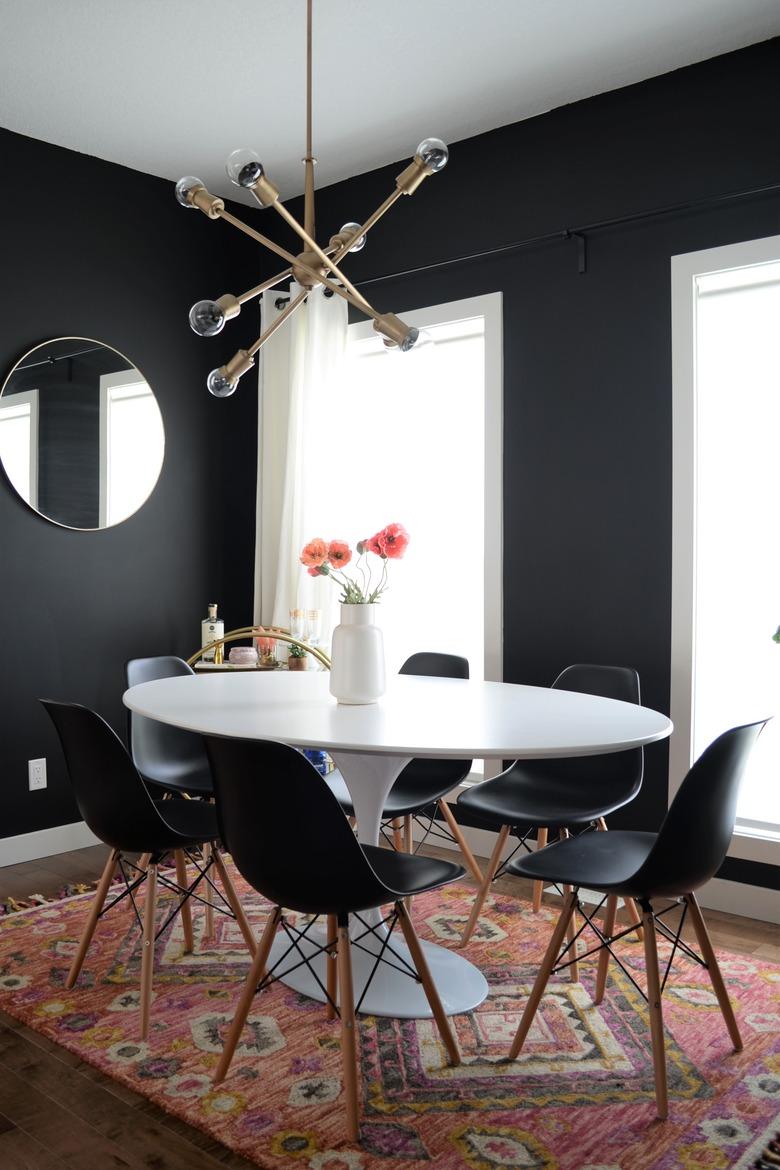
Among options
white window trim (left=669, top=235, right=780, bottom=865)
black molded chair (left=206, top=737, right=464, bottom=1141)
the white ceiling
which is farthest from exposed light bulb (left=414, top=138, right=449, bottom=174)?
black molded chair (left=206, top=737, right=464, bottom=1141)

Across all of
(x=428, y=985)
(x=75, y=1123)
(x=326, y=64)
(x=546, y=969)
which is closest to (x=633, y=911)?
(x=546, y=969)

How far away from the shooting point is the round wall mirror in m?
3.95

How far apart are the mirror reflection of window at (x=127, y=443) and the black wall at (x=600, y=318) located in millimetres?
→ 1421

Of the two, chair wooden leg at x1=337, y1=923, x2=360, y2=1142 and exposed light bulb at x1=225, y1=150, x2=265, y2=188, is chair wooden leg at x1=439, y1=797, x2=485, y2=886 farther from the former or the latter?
exposed light bulb at x1=225, y1=150, x2=265, y2=188

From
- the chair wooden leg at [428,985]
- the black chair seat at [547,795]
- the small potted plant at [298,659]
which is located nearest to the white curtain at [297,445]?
the small potted plant at [298,659]

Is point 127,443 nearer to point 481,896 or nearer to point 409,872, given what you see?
point 481,896

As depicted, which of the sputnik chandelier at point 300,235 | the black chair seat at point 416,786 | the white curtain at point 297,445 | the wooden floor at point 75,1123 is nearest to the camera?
the wooden floor at point 75,1123

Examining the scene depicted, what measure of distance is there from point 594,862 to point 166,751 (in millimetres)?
1584

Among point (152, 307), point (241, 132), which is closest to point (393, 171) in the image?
point (241, 132)

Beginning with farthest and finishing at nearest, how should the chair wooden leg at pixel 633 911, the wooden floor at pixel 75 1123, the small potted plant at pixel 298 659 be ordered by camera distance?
the small potted plant at pixel 298 659
the chair wooden leg at pixel 633 911
the wooden floor at pixel 75 1123

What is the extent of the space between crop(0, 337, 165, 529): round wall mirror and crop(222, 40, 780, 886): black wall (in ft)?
4.79

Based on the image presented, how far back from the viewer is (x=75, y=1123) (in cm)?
207

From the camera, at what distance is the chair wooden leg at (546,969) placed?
2.20 m

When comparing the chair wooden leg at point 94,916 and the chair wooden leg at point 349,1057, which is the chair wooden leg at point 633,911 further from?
the chair wooden leg at point 94,916
